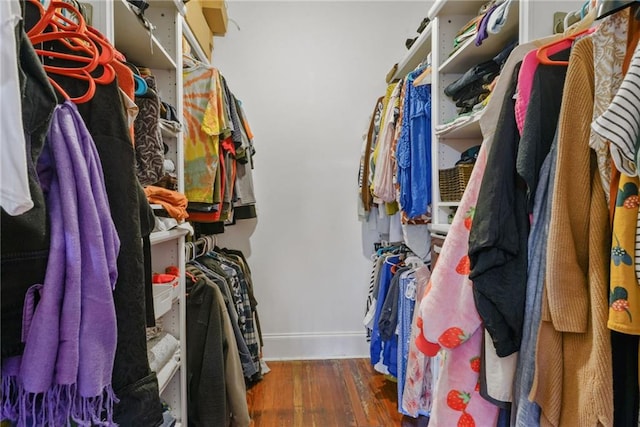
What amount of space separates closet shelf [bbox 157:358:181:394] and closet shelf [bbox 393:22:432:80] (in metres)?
1.79

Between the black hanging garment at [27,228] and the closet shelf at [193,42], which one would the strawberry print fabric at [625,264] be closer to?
the black hanging garment at [27,228]

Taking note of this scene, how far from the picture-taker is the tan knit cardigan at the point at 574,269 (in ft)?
2.15

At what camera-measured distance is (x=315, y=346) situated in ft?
8.59

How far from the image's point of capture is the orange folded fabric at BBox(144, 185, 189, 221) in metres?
1.21

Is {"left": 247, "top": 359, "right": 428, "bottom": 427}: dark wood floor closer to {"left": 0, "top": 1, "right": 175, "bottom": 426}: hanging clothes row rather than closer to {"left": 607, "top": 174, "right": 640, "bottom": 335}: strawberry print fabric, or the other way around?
{"left": 0, "top": 1, "right": 175, "bottom": 426}: hanging clothes row

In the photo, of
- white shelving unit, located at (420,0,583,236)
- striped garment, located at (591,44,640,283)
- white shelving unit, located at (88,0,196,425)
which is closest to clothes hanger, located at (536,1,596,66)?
striped garment, located at (591,44,640,283)

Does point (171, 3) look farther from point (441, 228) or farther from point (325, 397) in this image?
point (325, 397)

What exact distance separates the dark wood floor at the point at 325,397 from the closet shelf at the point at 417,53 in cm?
194

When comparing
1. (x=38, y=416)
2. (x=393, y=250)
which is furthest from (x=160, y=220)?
(x=393, y=250)

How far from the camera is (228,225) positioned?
101 inches

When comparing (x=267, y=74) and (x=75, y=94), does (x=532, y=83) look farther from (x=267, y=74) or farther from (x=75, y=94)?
(x=267, y=74)

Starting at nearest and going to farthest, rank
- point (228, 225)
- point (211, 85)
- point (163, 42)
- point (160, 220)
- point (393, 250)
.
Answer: point (160, 220) < point (163, 42) < point (211, 85) < point (393, 250) < point (228, 225)

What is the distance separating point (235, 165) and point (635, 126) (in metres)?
1.75

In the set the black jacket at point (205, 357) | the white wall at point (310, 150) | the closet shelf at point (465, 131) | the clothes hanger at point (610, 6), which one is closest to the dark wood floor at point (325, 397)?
the white wall at point (310, 150)
